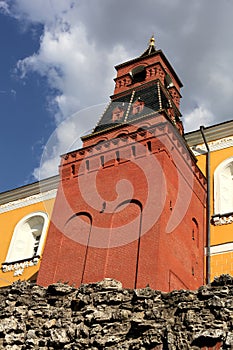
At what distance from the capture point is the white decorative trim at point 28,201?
22264 millimetres

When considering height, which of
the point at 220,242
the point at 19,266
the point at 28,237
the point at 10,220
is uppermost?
the point at 10,220

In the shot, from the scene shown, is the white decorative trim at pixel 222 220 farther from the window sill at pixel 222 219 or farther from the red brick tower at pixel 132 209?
the red brick tower at pixel 132 209

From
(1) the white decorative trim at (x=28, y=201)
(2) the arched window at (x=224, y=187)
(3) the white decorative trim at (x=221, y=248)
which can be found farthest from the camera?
(1) the white decorative trim at (x=28, y=201)

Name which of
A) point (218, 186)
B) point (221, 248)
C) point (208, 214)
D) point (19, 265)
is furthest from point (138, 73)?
point (19, 265)

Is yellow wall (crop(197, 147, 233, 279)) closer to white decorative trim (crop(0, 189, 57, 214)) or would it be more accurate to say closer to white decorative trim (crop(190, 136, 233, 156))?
white decorative trim (crop(190, 136, 233, 156))

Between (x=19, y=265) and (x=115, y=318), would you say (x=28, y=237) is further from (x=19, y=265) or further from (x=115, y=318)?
(x=115, y=318)

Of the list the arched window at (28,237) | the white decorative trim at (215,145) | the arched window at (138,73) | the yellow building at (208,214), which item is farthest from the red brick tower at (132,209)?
the arched window at (28,237)

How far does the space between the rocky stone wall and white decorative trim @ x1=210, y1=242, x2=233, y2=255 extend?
7424 mm

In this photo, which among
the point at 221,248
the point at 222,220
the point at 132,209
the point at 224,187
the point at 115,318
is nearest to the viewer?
the point at 115,318

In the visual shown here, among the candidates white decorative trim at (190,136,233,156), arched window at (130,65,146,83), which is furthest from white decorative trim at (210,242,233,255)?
arched window at (130,65,146,83)

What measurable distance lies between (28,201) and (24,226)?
1.35 meters

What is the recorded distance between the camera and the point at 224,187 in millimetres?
16844

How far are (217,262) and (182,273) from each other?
2371mm

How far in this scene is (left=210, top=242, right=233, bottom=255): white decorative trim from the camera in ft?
49.9
